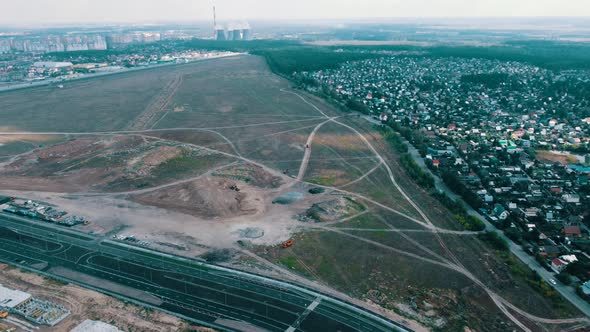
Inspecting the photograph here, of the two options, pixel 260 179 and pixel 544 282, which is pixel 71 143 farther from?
pixel 544 282

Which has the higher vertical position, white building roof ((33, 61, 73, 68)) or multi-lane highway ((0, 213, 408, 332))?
white building roof ((33, 61, 73, 68))

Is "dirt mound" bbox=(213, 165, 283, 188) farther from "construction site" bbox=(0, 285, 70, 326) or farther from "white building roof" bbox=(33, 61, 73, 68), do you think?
"white building roof" bbox=(33, 61, 73, 68)

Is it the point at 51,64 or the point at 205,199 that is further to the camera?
the point at 51,64

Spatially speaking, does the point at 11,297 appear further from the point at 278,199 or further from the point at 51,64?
the point at 51,64

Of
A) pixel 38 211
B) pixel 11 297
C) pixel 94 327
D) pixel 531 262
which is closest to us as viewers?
pixel 94 327

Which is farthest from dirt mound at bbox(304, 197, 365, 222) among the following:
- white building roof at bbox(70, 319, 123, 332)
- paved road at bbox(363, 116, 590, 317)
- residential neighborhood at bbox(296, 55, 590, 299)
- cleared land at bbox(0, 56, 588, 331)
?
white building roof at bbox(70, 319, 123, 332)

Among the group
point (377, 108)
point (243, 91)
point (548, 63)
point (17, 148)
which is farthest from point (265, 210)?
point (548, 63)

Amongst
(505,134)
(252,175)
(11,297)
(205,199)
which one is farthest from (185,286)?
(505,134)
